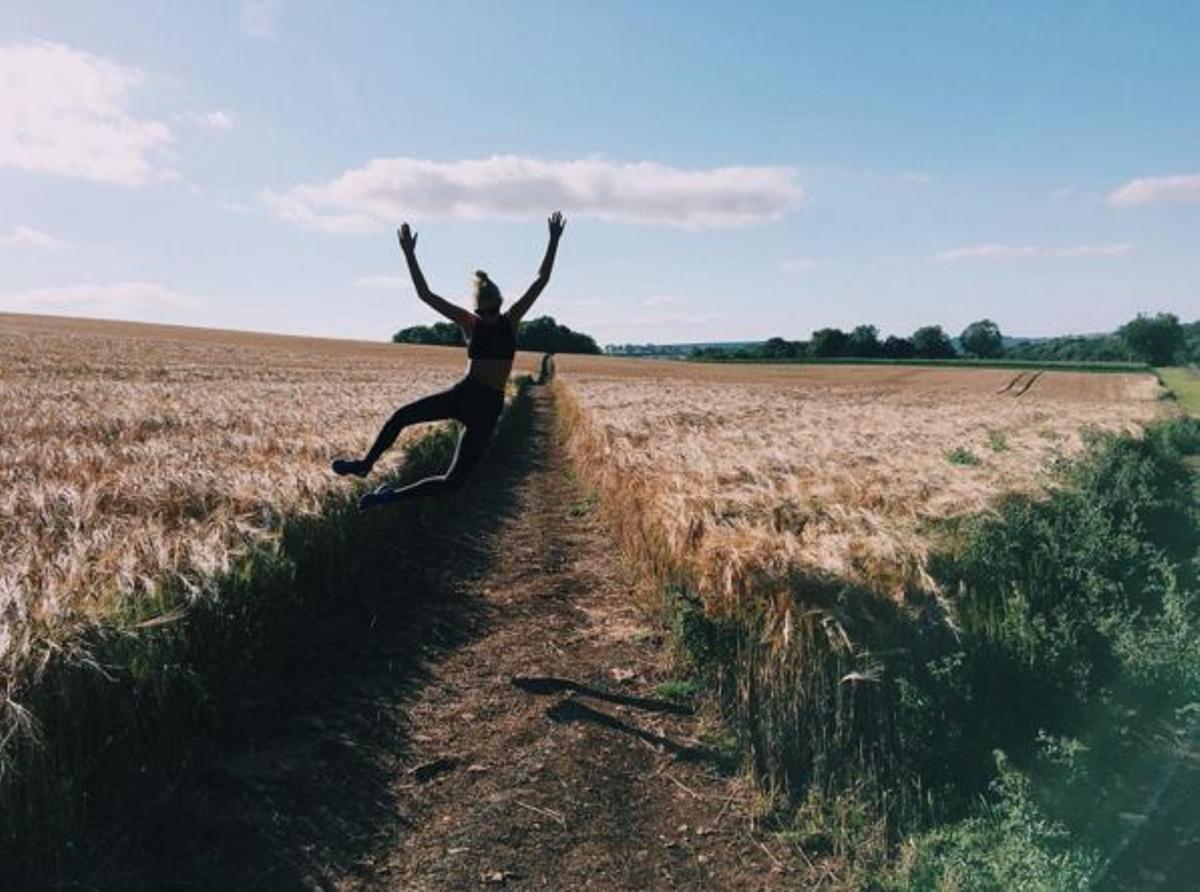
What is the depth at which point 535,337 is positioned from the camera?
11250 cm

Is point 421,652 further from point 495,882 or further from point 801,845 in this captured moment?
point 801,845

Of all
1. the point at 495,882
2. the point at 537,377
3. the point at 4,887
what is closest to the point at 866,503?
the point at 495,882

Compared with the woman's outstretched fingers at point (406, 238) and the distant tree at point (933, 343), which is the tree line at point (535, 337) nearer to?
the distant tree at point (933, 343)

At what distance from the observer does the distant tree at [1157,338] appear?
438ft

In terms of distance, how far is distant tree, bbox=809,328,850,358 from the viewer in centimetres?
14150

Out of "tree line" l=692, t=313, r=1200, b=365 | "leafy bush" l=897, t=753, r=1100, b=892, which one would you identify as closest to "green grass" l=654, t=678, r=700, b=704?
"leafy bush" l=897, t=753, r=1100, b=892

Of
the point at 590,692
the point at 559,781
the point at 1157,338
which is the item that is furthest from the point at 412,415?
the point at 1157,338

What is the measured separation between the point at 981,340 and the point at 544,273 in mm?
184793

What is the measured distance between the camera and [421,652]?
7016mm

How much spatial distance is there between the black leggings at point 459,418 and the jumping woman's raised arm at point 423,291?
54cm

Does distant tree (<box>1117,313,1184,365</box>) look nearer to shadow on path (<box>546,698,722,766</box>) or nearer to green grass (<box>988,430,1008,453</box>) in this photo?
green grass (<box>988,430,1008,453</box>)

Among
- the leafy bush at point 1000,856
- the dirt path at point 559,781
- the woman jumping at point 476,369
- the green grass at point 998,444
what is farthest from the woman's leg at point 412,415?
the green grass at point 998,444

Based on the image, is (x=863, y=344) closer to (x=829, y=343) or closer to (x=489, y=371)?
(x=829, y=343)

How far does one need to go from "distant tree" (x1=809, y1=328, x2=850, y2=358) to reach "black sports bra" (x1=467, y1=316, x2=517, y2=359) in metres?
140
